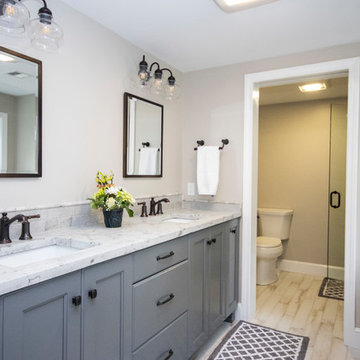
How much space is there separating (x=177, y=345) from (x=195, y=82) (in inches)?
89.8

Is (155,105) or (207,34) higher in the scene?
(207,34)

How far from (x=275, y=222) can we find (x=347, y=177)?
180cm

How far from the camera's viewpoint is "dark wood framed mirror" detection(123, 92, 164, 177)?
2.38m

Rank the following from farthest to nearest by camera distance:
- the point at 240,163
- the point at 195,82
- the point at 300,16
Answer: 1. the point at 195,82
2. the point at 240,163
3. the point at 300,16

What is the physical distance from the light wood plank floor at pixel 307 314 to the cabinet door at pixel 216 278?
22.6 inches

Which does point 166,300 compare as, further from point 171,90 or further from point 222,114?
point 222,114

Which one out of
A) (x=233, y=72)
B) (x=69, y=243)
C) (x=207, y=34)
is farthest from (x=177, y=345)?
(x=233, y=72)

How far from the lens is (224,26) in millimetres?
2133

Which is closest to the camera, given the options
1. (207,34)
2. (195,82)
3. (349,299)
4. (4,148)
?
(4,148)

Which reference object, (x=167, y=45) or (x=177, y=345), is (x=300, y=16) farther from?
(x=177, y=345)

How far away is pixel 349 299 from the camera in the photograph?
7.91 feet

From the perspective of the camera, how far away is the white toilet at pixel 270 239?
12.0ft

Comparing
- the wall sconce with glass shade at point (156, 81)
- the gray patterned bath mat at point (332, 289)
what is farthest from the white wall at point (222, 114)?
the gray patterned bath mat at point (332, 289)

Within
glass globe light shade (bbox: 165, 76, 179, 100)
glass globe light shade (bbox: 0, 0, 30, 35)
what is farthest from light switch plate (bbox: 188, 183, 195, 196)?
glass globe light shade (bbox: 0, 0, 30, 35)
